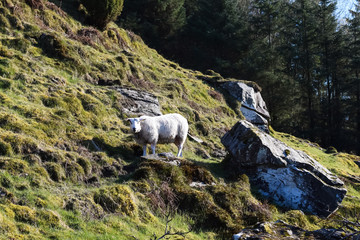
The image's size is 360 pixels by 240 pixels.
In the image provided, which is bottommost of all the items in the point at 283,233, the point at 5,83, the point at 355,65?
the point at 5,83

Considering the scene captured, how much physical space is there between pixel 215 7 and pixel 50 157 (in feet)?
143

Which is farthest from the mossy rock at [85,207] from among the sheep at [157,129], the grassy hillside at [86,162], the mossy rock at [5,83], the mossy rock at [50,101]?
the mossy rock at [5,83]

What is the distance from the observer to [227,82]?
101 feet

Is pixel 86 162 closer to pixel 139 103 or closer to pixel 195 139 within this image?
pixel 139 103

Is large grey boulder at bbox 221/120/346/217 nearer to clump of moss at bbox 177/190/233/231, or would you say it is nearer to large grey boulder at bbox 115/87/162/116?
clump of moss at bbox 177/190/233/231

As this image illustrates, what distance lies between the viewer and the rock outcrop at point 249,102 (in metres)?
28.5

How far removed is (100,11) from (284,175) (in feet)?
57.8

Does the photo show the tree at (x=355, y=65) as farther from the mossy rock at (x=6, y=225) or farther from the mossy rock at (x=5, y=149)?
the mossy rock at (x=6, y=225)

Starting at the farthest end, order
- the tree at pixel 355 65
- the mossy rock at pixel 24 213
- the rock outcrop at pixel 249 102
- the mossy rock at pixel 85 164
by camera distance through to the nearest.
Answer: the tree at pixel 355 65 < the rock outcrop at pixel 249 102 < the mossy rock at pixel 85 164 < the mossy rock at pixel 24 213

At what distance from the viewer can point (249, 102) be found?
2948 centimetres

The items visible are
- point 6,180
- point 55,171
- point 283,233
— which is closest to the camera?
point 283,233

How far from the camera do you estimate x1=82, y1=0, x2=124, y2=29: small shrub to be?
83.3ft

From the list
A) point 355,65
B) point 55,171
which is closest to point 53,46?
point 55,171

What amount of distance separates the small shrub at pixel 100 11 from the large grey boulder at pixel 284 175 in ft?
49.4
